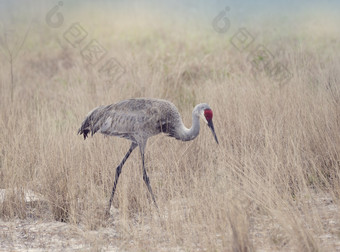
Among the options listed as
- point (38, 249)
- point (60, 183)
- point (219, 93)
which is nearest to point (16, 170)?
point (60, 183)

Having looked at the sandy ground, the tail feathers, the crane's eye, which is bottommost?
the sandy ground

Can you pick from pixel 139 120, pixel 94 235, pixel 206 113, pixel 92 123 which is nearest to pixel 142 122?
pixel 139 120

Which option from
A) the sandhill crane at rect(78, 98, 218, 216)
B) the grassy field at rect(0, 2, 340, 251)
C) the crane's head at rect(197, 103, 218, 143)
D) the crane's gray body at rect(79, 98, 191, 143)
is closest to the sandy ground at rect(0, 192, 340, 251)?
the grassy field at rect(0, 2, 340, 251)

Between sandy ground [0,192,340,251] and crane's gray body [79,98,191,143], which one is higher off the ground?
crane's gray body [79,98,191,143]

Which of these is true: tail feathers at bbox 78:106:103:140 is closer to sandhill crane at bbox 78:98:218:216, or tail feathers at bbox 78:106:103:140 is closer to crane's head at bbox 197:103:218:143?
sandhill crane at bbox 78:98:218:216

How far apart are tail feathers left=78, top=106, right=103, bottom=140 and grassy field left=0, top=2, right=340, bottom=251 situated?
147 mm

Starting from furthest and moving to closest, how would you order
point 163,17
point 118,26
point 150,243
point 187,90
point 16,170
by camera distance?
point 163,17, point 118,26, point 187,90, point 16,170, point 150,243

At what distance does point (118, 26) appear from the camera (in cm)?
1758

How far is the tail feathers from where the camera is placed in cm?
599

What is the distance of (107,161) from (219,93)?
1.85 metres

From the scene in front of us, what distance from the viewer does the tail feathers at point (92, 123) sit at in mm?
5988

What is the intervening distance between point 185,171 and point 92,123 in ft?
3.51

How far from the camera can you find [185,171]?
6.07 metres

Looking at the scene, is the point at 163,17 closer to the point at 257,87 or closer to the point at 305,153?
the point at 257,87
